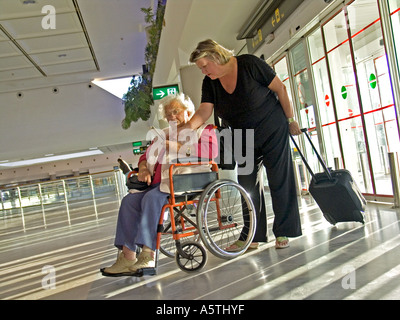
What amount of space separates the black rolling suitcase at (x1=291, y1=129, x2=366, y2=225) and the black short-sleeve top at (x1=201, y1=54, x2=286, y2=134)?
12.4 inches

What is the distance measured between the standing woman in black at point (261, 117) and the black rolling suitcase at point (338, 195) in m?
0.23

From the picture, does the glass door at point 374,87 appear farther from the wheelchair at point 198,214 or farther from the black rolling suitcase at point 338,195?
the wheelchair at point 198,214

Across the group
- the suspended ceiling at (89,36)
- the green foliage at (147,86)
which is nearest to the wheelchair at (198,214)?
the suspended ceiling at (89,36)

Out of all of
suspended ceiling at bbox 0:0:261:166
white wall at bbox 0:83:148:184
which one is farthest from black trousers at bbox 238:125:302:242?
white wall at bbox 0:83:148:184

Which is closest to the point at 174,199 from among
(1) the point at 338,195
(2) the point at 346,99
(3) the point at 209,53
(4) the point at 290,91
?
(3) the point at 209,53

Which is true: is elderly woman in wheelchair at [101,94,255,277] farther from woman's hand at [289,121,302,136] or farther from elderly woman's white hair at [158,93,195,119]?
woman's hand at [289,121,302,136]

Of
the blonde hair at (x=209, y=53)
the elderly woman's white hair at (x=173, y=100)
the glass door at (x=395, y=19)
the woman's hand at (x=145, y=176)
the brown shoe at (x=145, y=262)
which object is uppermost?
the glass door at (x=395, y=19)

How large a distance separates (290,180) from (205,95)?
748 mm

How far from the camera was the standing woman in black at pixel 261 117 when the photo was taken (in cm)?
242

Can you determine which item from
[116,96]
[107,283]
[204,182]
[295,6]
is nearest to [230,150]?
[204,182]

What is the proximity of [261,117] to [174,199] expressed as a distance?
2.49ft

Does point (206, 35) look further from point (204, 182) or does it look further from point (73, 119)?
point (73, 119)

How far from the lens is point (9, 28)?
28.9 feet

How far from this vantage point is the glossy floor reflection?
1.67 metres
